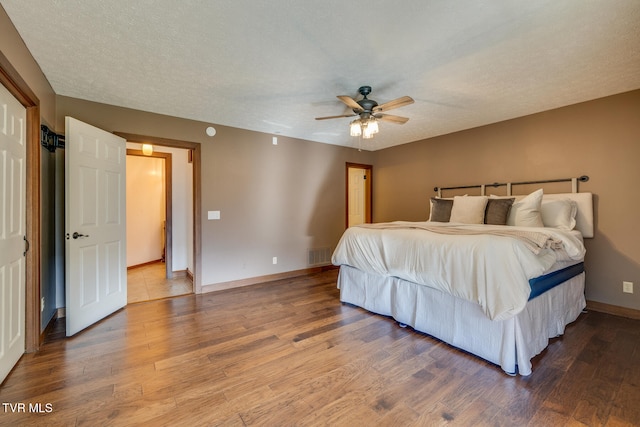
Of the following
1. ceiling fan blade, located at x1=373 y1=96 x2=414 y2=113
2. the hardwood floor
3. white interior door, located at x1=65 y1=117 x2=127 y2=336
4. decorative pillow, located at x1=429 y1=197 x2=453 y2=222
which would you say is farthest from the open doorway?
decorative pillow, located at x1=429 y1=197 x2=453 y2=222

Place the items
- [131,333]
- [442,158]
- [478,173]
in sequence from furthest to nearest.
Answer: [442,158], [478,173], [131,333]

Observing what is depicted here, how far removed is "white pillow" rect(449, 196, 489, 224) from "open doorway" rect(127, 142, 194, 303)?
3.83m

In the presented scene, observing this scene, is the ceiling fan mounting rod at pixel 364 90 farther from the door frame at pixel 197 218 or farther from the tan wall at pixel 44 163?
the tan wall at pixel 44 163

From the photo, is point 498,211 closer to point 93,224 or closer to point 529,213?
point 529,213

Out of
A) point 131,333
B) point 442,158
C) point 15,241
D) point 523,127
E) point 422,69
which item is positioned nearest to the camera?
point 15,241

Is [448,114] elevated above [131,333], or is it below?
above

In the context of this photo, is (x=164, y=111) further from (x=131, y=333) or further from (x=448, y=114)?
(x=448, y=114)

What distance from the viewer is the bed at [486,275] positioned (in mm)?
1920

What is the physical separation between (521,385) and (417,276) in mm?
1004

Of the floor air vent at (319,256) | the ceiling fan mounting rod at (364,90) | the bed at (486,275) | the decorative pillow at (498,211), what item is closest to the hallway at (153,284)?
the floor air vent at (319,256)

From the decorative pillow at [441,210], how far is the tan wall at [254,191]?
180cm

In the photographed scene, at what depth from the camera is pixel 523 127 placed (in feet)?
12.0

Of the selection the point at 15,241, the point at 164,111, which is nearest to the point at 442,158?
the point at 164,111

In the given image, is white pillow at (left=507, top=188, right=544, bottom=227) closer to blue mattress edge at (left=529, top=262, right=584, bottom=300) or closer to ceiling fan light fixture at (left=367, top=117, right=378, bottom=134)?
blue mattress edge at (left=529, top=262, right=584, bottom=300)
